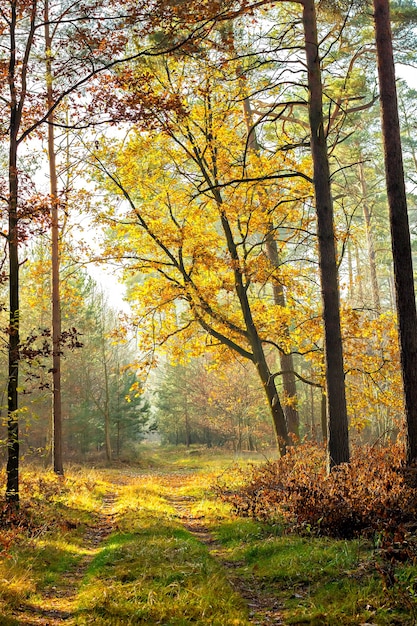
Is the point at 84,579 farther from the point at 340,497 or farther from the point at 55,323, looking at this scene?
Answer: the point at 55,323

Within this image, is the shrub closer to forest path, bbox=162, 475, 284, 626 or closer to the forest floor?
the forest floor

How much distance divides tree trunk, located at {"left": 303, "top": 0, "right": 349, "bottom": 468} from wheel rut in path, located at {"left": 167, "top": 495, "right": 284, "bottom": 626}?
102 inches

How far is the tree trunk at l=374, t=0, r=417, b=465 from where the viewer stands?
8273 millimetres

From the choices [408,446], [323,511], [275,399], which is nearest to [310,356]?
[275,399]

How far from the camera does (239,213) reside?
13.8 m

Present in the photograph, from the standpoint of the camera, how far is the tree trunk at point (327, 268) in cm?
963

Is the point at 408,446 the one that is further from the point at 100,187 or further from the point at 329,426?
the point at 100,187

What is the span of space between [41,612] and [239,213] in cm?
1046

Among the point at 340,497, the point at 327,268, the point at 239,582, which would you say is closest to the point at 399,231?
the point at 327,268

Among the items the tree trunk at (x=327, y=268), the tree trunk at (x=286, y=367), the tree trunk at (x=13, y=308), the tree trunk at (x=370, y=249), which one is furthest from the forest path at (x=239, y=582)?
the tree trunk at (x=370, y=249)

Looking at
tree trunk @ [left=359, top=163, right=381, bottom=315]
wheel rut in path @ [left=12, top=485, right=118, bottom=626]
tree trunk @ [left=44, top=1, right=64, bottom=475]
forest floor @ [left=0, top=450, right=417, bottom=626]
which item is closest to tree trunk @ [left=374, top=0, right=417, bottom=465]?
forest floor @ [left=0, top=450, right=417, bottom=626]

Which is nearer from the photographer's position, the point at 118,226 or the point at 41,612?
the point at 41,612

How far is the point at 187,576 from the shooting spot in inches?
218

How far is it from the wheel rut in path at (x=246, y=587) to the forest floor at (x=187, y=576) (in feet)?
0.04
